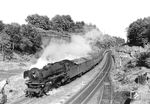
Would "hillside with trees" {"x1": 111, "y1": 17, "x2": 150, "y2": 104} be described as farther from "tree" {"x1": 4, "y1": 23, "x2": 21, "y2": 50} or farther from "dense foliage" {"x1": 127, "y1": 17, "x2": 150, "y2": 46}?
"tree" {"x1": 4, "y1": 23, "x2": 21, "y2": 50}

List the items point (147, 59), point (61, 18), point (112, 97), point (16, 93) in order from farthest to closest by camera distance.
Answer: point (61, 18) < point (147, 59) < point (16, 93) < point (112, 97)

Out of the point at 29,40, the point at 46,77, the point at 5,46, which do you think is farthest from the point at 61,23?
the point at 46,77

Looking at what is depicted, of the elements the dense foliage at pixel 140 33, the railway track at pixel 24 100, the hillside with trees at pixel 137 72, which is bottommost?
the railway track at pixel 24 100

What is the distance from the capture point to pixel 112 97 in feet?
66.2

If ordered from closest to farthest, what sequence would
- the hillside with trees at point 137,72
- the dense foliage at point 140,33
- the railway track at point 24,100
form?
the hillside with trees at point 137,72
the railway track at point 24,100
the dense foliage at point 140,33

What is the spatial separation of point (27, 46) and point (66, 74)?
4463 centimetres

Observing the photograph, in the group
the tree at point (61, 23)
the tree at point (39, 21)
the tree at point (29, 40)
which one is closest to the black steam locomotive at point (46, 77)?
the tree at point (29, 40)

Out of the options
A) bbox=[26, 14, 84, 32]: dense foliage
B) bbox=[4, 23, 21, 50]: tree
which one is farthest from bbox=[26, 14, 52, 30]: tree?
bbox=[4, 23, 21, 50]: tree

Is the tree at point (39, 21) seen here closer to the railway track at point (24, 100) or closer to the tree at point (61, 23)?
the tree at point (61, 23)

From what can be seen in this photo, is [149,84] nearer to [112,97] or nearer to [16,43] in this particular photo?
[112,97]

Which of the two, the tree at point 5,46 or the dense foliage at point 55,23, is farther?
the dense foliage at point 55,23

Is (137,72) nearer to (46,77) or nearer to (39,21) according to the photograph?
(46,77)

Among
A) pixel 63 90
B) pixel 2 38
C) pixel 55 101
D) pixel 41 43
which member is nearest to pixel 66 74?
pixel 63 90

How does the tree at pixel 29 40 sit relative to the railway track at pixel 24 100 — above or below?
above
